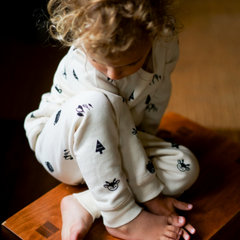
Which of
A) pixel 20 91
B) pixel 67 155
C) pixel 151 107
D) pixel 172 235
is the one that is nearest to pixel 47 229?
pixel 67 155

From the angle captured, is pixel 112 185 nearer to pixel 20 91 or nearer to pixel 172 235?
pixel 172 235

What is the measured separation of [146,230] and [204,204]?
0.59 ft

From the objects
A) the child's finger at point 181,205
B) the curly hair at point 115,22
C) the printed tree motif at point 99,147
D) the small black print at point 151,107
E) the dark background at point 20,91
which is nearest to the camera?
the curly hair at point 115,22

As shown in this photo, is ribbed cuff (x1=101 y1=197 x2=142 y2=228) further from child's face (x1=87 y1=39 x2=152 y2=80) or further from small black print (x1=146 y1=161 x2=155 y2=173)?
child's face (x1=87 y1=39 x2=152 y2=80)

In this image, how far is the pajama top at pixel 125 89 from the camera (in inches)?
25.7

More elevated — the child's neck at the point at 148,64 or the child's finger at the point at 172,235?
the child's neck at the point at 148,64

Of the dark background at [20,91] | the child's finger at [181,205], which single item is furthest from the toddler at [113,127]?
the dark background at [20,91]

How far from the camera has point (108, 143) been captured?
61 cm

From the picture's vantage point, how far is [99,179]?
62 centimetres

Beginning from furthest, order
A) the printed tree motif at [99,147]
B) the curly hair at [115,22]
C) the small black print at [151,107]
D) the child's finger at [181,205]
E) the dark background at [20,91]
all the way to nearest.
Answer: the dark background at [20,91] → the small black print at [151,107] → the child's finger at [181,205] → the printed tree motif at [99,147] → the curly hair at [115,22]

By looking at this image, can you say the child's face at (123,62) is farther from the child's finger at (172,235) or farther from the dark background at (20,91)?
the dark background at (20,91)

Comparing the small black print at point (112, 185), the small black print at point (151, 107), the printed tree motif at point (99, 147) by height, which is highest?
the printed tree motif at point (99, 147)

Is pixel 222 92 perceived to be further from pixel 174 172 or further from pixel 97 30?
pixel 97 30

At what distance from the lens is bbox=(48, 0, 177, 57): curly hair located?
500 millimetres
